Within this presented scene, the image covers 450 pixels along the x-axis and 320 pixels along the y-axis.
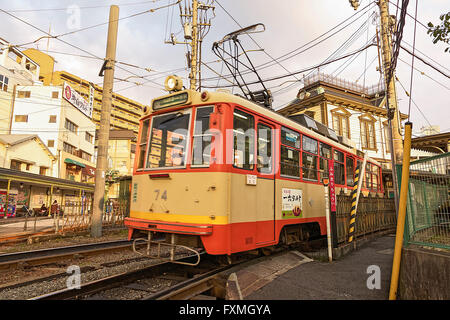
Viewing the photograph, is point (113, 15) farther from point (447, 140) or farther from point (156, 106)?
point (447, 140)

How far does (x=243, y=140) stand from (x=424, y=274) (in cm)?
329

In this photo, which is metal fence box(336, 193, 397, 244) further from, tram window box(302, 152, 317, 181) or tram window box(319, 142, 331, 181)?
tram window box(302, 152, 317, 181)

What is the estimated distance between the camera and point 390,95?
9898 mm

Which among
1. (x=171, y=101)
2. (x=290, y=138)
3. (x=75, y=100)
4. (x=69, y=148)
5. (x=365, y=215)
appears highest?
(x=75, y=100)

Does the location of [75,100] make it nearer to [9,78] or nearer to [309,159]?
[9,78]

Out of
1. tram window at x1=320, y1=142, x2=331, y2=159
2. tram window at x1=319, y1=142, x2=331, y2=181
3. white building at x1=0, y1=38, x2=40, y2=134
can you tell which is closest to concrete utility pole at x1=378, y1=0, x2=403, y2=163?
tram window at x1=320, y1=142, x2=331, y2=159

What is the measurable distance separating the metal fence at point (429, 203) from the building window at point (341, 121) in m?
18.0

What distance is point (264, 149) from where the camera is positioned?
5.55 metres

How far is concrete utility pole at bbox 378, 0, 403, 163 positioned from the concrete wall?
6830 mm

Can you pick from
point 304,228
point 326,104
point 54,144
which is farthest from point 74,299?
point 54,144

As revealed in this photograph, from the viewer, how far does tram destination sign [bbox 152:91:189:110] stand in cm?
533

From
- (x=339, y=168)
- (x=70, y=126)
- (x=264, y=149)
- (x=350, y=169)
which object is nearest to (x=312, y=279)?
(x=264, y=149)
